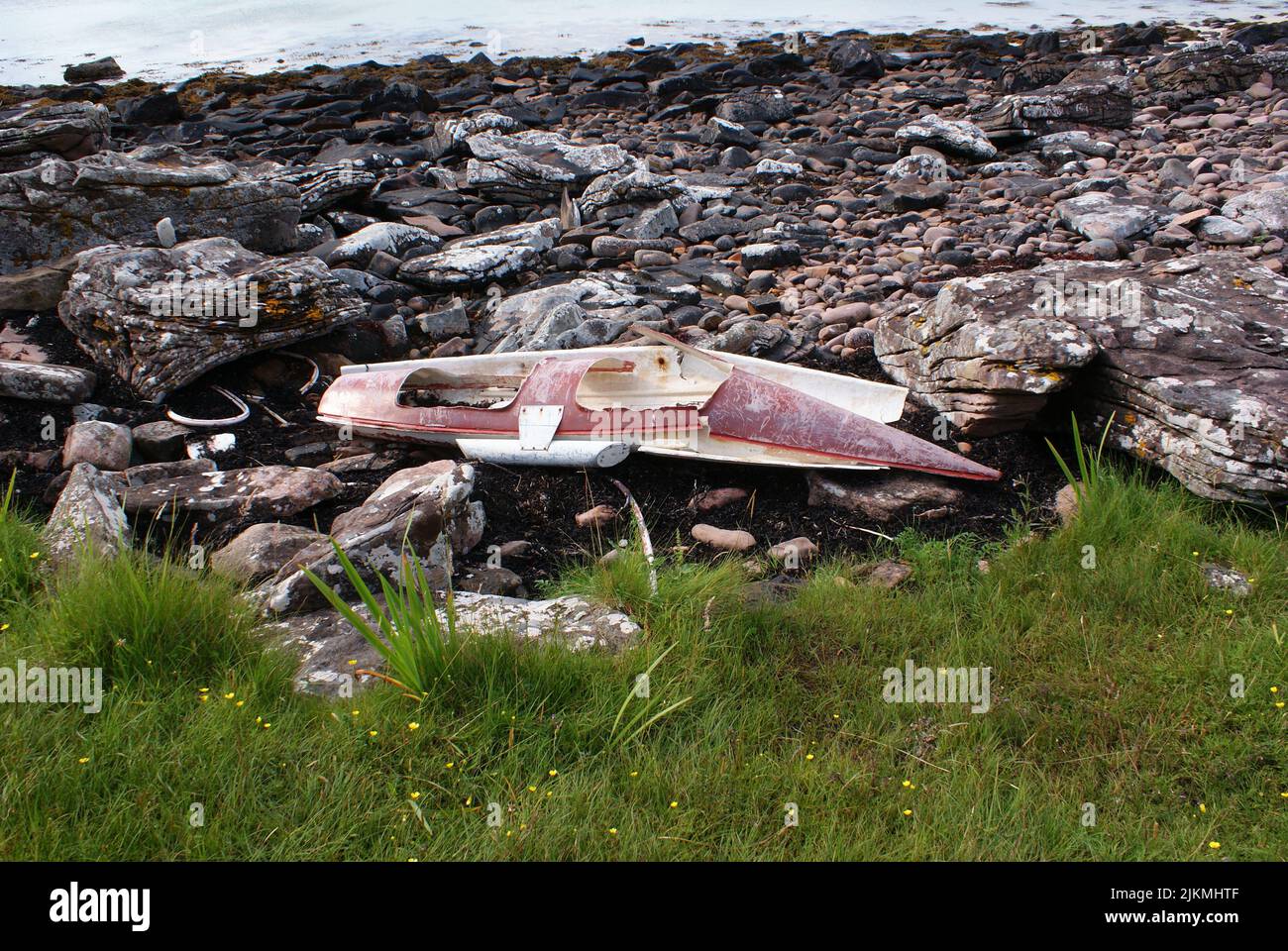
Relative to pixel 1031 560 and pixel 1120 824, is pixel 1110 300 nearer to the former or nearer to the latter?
pixel 1031 560

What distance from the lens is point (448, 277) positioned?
864 cm

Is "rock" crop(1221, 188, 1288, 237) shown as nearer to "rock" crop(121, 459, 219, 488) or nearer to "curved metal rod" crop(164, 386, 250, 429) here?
"curved metal rod" crop(164, 386, 250, 429)

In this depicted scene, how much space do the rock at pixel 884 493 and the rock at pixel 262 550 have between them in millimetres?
2582

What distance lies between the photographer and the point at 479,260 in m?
8.83

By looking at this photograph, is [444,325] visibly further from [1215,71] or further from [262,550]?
[1215,71]

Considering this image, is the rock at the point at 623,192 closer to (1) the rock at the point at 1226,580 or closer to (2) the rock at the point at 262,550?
(2) the rock at the point at 262,550

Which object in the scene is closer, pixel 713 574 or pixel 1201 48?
pixel 713 574

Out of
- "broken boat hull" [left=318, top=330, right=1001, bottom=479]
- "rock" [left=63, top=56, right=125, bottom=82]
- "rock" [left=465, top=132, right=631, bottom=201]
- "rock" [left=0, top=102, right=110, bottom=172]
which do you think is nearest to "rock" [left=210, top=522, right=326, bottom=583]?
"broken boat hull" [left=318, top=330, right=1001, bottom=479]

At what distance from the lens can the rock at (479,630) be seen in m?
3.67

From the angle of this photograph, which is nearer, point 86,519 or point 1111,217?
point 86,519

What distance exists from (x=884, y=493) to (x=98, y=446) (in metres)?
4.49

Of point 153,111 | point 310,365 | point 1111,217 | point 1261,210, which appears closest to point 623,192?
point 310,365

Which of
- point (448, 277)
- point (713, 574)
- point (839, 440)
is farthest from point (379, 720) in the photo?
point (448, 277)

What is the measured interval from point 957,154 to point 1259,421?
29.1 feet
